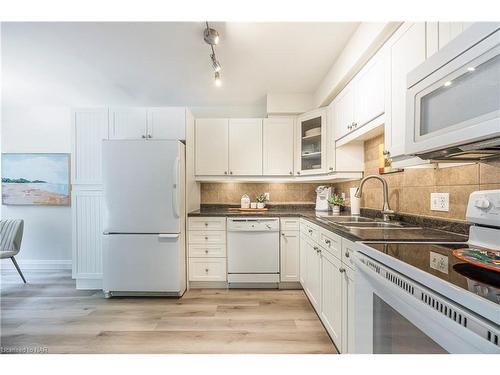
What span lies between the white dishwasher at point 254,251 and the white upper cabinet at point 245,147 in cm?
75

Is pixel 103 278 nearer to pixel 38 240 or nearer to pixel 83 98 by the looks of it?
pixel 38 240

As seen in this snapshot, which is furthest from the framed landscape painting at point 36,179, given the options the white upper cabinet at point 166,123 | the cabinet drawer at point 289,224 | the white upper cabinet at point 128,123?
the cabinet drawer at point 289,224

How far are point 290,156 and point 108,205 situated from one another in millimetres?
2319

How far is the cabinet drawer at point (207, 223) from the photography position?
2.79 metres

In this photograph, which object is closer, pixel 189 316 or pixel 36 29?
pixel 36 29

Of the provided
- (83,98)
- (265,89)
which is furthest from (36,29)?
(265,89)

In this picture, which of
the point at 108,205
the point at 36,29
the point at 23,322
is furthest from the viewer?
the point at 108,205

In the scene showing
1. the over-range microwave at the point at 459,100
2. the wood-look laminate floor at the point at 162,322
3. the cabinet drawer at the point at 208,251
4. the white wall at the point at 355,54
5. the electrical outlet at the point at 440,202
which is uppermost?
the white wall at the point at 355,54

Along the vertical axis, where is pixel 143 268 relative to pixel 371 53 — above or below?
below

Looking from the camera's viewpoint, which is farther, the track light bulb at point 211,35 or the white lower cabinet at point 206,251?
the white lower cabinet at point 206,251

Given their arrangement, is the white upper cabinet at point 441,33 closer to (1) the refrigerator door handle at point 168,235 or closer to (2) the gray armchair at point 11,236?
(1) the refrigerator door handle at point 168,235

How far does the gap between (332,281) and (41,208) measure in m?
4.39

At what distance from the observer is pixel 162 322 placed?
207cm

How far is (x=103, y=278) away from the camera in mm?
2547
